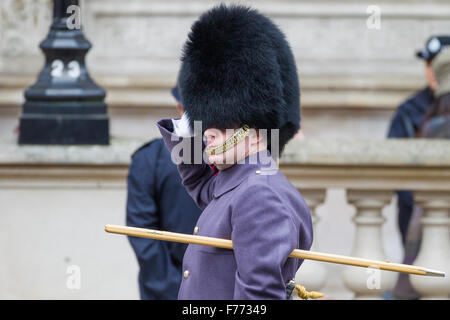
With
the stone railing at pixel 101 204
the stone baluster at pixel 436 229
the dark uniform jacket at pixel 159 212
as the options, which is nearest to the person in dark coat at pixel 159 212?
the dark uniform jacket at pixel 159 212

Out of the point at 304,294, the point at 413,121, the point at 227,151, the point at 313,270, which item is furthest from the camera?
the point at 413,121

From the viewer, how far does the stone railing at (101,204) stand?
4598mm

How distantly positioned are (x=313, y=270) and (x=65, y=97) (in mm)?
1509

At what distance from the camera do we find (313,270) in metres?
4.54

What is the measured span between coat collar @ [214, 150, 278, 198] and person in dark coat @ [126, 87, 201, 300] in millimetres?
1138

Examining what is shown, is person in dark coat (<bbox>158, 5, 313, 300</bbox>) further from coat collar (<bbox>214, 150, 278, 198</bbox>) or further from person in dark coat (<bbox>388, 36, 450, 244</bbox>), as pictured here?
person in dark coat (<bbox>388, 36, 450, 244</bbox>)

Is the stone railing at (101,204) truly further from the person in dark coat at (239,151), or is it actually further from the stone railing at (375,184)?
the person in dark coat at (239,151)

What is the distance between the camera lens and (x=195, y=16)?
9.38 metres

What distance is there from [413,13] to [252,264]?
7076mm

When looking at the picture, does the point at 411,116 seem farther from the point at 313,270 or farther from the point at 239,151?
the point at 239,151

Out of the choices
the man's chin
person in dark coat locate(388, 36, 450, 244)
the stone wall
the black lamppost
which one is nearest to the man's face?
the man's chin

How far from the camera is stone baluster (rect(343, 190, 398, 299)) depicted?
454 centimetres

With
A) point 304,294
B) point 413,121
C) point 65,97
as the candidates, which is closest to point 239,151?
point 304,294
